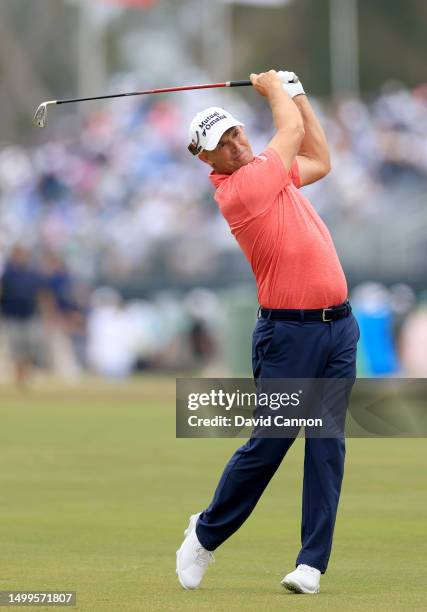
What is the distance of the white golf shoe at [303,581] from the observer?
7707 millimetres

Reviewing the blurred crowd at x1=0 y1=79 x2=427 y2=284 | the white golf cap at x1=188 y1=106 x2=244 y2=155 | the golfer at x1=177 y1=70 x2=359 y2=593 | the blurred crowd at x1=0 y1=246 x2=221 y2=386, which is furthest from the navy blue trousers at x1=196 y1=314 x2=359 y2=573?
the blurred crowd at x1=0 y1=246 x2=221 y2=386

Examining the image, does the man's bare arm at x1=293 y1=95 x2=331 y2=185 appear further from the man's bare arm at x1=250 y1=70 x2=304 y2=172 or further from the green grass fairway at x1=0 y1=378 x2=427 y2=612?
the green grass fairway at x1=0 y1=378 x2=427 y2=612

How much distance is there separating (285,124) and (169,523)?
356cm

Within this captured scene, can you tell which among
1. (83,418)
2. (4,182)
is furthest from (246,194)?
(4,182)

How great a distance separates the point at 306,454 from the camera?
7.96 meters

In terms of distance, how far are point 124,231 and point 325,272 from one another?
2155 cm

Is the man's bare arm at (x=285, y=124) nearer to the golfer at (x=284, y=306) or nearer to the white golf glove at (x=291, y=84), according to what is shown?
the golfer at (x=284, y=306)

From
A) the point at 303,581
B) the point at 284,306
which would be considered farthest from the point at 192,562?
the point at 284,306

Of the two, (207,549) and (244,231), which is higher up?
(244,231)

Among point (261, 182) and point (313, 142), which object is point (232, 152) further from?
point (313, 142)

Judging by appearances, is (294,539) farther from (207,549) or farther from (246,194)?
(246,194)

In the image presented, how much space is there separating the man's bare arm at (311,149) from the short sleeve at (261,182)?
66cm

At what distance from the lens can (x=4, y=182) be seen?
3278cm

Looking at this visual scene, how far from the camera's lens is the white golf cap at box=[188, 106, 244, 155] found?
7.83 meters
